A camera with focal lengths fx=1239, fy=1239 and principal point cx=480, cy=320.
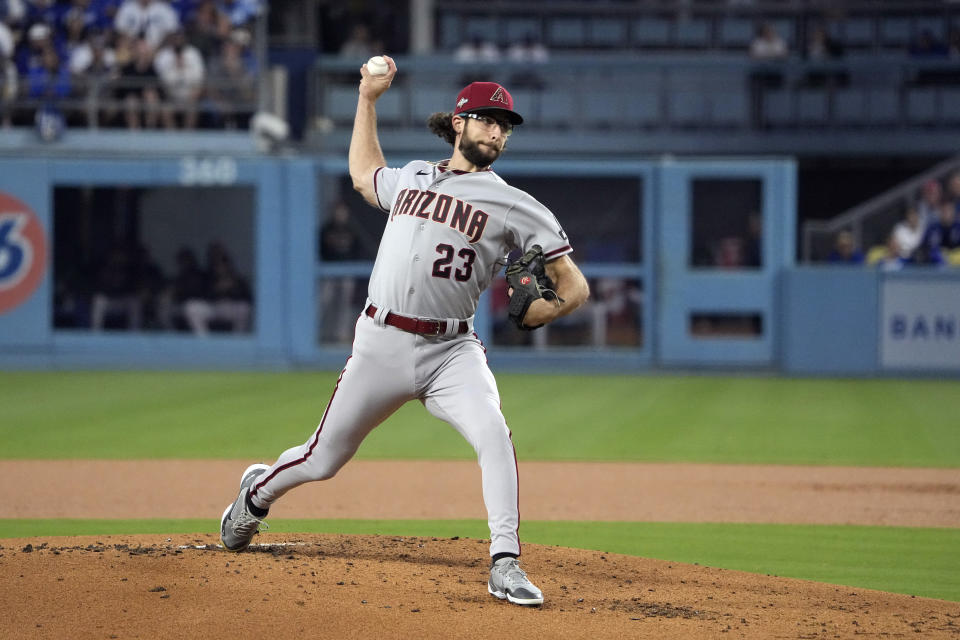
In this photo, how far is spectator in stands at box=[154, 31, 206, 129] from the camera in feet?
59.8

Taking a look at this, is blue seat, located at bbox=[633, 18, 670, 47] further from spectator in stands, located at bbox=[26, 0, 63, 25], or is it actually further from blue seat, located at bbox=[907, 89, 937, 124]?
spectator in stands, located at bbox=[26, 0, 63, 25]

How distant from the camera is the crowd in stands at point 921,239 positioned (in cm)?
1689

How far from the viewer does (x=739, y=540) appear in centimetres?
673

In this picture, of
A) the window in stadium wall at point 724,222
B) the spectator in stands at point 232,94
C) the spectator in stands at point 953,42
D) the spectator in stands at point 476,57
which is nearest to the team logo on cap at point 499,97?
the window in stadium wall at point 724,222

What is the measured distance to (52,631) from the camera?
423 centimetres

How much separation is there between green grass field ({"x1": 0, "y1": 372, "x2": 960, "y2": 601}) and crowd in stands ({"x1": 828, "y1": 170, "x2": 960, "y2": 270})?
179 cm

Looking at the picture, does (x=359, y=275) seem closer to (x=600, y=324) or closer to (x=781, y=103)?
(x=600, y=324)

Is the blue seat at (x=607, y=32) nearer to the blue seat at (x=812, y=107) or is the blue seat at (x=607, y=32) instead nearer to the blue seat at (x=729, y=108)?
the blue seat at (x=729, y=108)

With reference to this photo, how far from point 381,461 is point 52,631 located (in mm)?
5382

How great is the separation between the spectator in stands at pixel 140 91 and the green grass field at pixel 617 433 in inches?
169

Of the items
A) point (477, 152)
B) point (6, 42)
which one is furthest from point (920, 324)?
point (6, 42)

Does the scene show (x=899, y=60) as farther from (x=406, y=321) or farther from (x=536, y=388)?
(x=406, y=321)

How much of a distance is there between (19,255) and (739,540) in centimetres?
1291

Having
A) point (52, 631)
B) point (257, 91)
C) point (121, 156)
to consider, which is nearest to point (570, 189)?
point (257, 91)
